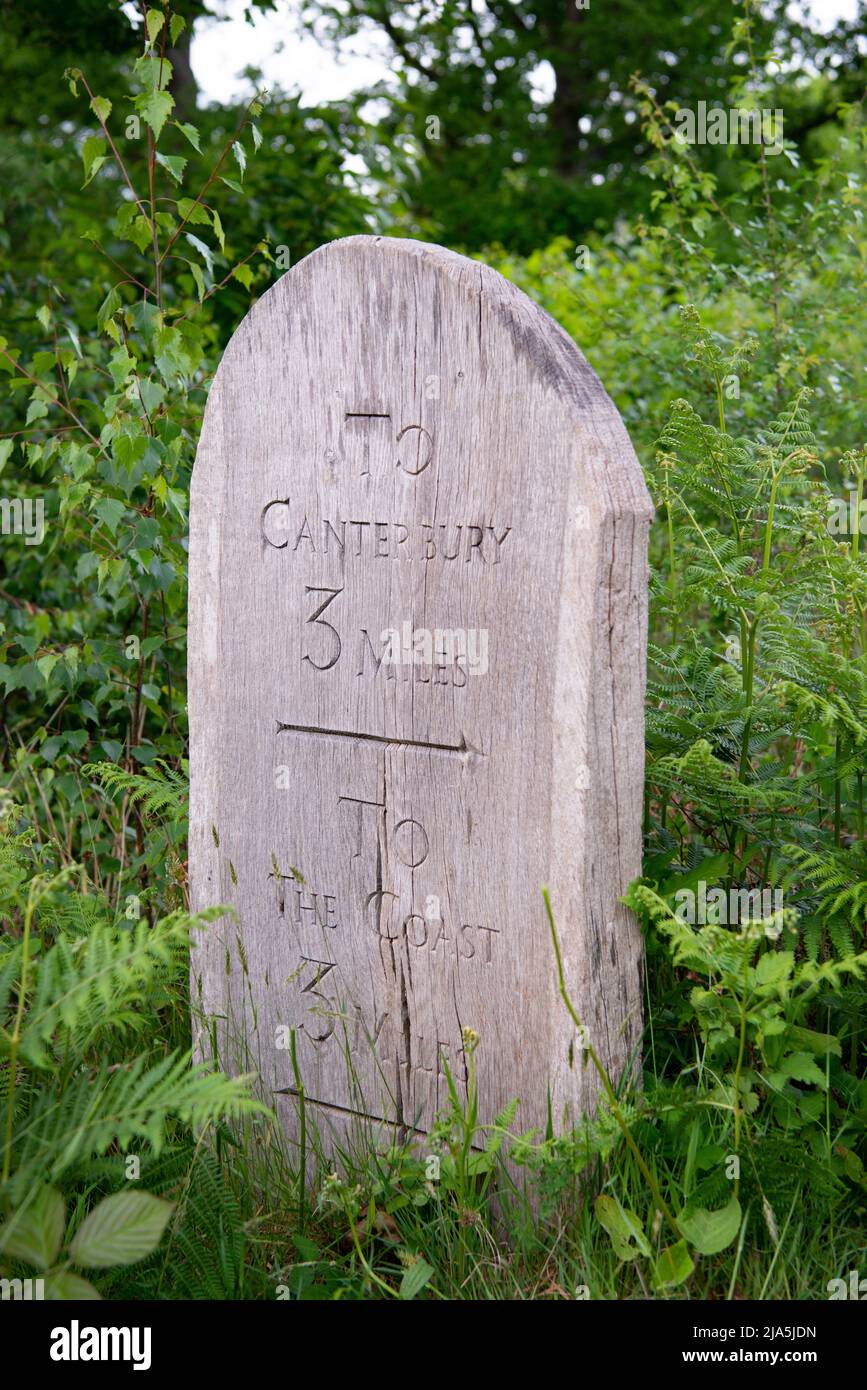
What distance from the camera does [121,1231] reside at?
173cm

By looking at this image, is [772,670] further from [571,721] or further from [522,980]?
[522,980]

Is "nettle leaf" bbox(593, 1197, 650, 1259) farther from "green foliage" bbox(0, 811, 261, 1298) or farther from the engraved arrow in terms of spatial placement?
the engraved arrow

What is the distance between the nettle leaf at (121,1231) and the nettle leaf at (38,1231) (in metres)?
0.03

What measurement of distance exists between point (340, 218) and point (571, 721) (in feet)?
12.2

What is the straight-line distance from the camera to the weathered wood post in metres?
2.15

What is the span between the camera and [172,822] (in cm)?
312

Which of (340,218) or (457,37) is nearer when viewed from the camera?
(340,218)

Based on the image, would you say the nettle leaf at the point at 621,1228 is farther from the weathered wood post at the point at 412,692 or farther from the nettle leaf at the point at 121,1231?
the nettle leaf at the point at 121,1231

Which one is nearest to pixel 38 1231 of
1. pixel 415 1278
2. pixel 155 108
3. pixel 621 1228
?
pixel 415 1278

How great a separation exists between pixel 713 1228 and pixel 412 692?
1054 mm

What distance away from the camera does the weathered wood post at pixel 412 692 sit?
2146 mm

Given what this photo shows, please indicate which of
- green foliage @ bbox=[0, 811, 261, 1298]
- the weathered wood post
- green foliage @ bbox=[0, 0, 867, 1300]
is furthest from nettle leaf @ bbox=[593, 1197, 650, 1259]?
green foliage @ bbox=[0, 811, 261, 1298]
